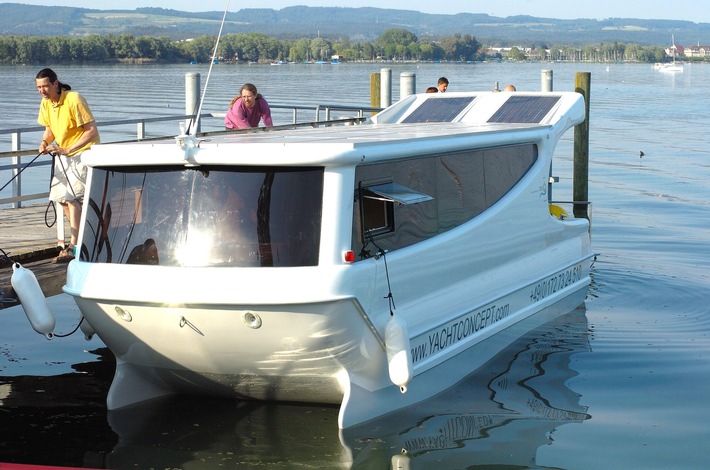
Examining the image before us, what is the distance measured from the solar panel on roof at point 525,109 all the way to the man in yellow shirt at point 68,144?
4.58m

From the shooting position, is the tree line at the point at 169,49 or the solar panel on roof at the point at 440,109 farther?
the tree line at the point at 169,49

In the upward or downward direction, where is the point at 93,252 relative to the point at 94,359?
upward

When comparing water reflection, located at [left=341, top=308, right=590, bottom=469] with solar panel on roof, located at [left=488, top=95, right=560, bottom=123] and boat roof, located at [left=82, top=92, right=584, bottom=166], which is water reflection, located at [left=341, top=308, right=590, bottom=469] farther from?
solar panel on roof, located at [left=488, top=95, right=560, bottom=123]

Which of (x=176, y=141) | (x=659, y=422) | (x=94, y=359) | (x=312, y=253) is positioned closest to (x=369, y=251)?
(x=312, y=253)

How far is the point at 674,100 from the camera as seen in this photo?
241ft

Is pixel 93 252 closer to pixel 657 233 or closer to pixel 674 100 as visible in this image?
pixel 657 233

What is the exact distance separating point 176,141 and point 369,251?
1.63m

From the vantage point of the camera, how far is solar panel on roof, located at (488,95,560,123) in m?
12.5

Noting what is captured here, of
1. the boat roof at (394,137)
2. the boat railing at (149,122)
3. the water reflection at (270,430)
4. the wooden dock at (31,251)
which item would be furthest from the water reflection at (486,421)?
the boat railing at (149,122)

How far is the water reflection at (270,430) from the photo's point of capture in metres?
8.68

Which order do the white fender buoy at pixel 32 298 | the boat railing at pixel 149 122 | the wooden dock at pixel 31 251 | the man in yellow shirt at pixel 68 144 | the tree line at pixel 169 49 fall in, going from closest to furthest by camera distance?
the white fender buoy at pixel 32 298 → the wooden dock at pixel 31 251 → the man in yellow shirt at pixel 68 144 → the boat railing at pixel 149 122 → the tree line at pixel 169 49

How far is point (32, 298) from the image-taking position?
29.3ft

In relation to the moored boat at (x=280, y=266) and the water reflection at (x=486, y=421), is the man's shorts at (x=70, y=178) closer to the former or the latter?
the moored boat at (x=280, y=266)

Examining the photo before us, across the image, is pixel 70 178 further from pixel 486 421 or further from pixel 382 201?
pixel 486 421
